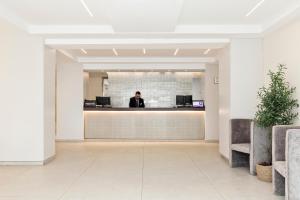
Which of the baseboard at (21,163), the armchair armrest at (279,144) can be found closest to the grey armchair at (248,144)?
the armchair armrest at (279,144)

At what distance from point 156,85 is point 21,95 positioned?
301 inches

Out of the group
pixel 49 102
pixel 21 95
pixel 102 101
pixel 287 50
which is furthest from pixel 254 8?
pixel 102 101

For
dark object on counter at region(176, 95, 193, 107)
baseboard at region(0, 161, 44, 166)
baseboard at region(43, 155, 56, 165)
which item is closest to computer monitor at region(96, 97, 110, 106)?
dark object on counter at region(176, 95, 193, 107)

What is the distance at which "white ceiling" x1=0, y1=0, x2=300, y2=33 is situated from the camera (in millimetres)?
5410

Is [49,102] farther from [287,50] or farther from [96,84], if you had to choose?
[96,84]

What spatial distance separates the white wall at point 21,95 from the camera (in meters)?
7.34

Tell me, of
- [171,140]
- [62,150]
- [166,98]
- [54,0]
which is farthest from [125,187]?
[166,98]

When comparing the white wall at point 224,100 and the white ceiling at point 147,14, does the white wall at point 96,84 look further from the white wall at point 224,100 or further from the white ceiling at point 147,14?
the white ceiling at point 147,14

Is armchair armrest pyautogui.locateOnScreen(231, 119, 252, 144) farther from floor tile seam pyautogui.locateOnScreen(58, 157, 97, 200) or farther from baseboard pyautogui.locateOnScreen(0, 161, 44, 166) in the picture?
baseboard pyautogui.locateOnScreen(0, 161, 44, 166)

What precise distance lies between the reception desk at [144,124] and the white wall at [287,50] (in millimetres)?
5016

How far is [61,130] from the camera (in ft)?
38.6

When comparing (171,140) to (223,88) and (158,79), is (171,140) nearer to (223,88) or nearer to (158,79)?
(158,79)

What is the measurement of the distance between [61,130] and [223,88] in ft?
20.7

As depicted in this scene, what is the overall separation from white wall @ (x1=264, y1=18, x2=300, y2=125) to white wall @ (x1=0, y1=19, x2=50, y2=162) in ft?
16.8
